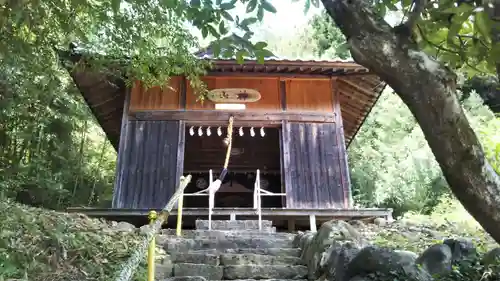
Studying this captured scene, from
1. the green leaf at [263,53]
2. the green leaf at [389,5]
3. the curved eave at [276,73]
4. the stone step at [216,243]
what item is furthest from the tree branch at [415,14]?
the curved eave at [276,73]

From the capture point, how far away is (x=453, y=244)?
3.42 meters

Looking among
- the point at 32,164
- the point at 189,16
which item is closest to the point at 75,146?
the point at 32,164

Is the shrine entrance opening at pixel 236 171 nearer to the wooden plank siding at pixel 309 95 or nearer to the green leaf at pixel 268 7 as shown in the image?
the wooden plank siding at pixel 309 95

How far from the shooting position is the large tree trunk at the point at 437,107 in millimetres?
1554

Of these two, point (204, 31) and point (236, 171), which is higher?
point (236, 171)

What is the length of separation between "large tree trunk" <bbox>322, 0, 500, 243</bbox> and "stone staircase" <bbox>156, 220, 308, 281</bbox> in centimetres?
269

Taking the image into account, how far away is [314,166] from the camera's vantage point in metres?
8.40

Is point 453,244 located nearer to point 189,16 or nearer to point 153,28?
point 189,16

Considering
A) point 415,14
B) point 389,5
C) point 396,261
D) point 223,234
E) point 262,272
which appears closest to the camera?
point 415,14

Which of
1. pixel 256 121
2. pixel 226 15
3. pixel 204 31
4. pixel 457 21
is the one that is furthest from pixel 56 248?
pixel 256 121

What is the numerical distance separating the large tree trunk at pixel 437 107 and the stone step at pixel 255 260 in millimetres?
3213

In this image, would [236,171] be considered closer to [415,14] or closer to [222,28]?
[222,28]

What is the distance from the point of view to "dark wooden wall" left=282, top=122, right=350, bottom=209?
8133 millimetres

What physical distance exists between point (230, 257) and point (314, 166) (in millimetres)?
4152
